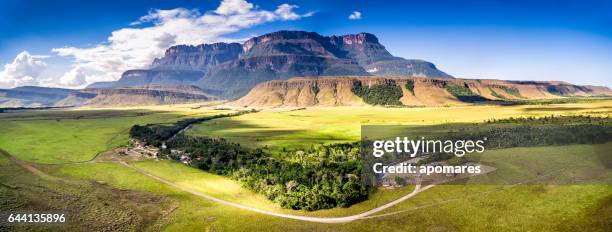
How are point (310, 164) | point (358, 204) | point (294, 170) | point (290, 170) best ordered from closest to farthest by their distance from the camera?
point (358, 204) → point (294, 170) → point (290, 170) → point (310, 164)

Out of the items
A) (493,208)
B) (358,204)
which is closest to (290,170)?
(358,204)

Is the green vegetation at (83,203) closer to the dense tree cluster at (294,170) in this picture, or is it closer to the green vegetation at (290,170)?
the green vegetation at (290,170)

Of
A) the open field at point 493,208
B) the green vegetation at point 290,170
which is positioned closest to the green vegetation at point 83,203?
the open field at point 493,208

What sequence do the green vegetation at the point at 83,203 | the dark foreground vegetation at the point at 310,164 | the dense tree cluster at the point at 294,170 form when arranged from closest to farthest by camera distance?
1. the green vegetation at the point at 83,203
2. the dense tree cluster at the point at 294,170
3. the dark foreground vegetation at the point at 310,164

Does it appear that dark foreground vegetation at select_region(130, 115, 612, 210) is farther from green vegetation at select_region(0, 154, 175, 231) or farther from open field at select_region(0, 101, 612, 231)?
green vegetation at select_region(0, 154, 175, 231)

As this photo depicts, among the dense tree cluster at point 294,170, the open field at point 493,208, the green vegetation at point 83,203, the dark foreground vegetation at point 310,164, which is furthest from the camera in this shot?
the dark foreground vegetation at point 310,164

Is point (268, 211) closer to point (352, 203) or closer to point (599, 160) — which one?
point (352, 203)

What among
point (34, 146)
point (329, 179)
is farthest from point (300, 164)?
point (34, 146)

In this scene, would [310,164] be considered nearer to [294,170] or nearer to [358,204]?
[294,170]

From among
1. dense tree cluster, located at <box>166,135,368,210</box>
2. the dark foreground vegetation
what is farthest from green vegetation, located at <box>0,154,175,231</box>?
the dark foreground vegetation

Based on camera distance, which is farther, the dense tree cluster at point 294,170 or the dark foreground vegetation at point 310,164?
the dark foreground vegetation at point 310,164
